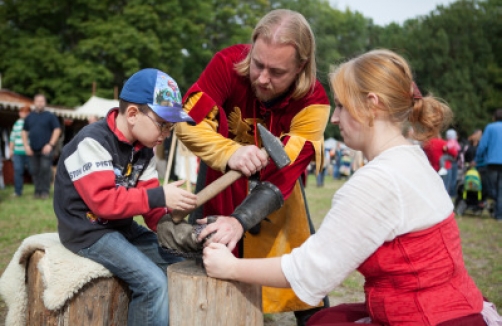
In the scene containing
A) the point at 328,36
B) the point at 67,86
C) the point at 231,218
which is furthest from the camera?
the point at 328,36

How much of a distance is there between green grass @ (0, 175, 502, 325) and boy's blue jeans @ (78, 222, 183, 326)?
1558mm

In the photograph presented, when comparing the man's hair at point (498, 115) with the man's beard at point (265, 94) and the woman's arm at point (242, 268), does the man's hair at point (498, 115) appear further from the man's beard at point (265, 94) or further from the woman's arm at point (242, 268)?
the woman's arm at point (242, 268)

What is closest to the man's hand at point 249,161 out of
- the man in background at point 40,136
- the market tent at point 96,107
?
the man in background at point 40,136

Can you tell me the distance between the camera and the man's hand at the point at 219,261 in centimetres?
205

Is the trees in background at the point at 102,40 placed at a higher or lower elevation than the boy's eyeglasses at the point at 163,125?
lower

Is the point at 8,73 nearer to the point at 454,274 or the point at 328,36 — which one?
the point at 454,274

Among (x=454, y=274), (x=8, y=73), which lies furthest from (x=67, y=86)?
(x=454, y=274)

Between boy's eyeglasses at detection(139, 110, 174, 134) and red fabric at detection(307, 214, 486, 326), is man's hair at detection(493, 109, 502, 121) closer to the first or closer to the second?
boy's eyeglasses at detection(139, 110, 174, 134)

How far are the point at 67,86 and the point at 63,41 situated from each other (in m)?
3.35

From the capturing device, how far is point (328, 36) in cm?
4653

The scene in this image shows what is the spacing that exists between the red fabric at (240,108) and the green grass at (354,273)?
1.82m

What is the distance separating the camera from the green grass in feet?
15.6

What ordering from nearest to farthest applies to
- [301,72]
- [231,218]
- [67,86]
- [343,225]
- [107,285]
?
1. [343,225]
2. [231,218]
3. [107,285]
4. [301,72]
5. [67,86]

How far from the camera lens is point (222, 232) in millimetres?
2221
